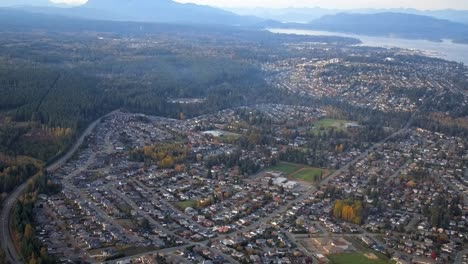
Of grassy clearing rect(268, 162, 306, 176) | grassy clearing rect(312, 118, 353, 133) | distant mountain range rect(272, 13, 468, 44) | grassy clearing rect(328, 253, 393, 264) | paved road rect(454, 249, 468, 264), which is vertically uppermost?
distant mountain range rect(272, 13, 468, 44)

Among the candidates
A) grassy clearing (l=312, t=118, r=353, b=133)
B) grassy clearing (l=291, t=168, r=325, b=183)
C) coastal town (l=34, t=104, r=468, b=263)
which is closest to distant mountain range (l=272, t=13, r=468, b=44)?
grassy clearing (l=312, t=118, r=353, b=133)

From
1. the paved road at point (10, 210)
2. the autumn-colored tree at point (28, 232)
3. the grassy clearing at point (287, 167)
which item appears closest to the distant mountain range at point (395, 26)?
the grassy clearing at point (287, 167)

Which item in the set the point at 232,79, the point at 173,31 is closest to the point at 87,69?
the point at 232,79

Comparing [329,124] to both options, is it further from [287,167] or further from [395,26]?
[395,26]

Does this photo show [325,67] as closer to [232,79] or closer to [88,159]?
[232,79]

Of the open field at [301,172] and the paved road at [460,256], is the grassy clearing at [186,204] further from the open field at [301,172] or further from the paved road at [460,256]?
the paved road at [460,256]

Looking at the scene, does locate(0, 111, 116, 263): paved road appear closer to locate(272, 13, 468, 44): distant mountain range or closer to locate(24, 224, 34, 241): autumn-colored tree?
locate(24, 224, 34, 241): autumn-colored tree

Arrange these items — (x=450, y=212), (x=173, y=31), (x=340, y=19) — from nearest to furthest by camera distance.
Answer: (x=450, y=212)
(x=173, y=31)
(x=340, y=19)
